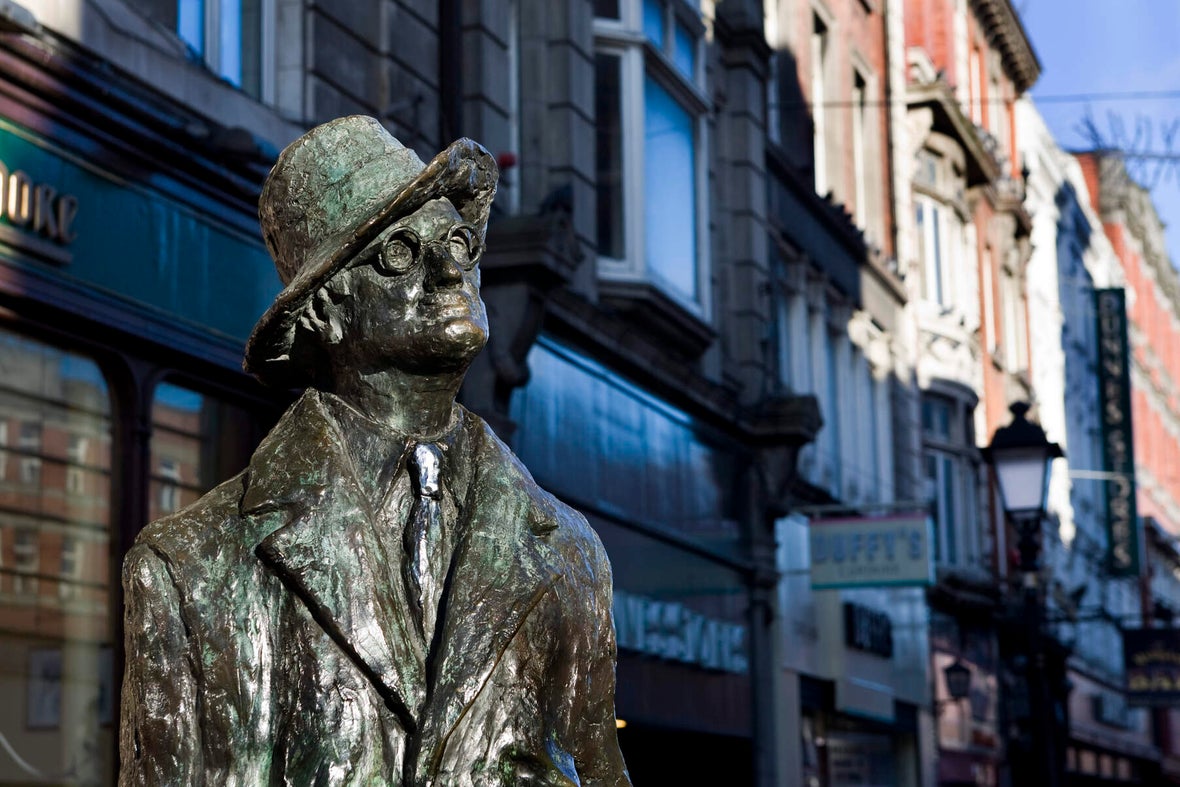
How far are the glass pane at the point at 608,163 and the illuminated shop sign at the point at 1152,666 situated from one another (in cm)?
2495

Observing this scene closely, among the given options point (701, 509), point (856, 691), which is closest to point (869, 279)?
point (856, 691)

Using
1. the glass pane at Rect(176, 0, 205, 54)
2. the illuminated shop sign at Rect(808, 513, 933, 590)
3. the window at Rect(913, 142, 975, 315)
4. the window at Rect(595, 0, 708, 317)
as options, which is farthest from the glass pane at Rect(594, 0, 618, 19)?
the window at Rect(913, 142, 975, 315)

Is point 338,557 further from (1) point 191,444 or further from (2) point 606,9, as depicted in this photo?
(2) point 606,9

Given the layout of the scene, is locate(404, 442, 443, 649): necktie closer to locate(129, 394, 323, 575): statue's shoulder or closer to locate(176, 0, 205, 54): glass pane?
locate(129, 394, 323, 575): statue's shoulder

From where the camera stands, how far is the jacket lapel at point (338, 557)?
8.74 feet

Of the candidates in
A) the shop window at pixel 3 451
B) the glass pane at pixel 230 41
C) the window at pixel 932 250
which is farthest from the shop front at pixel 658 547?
the window at pixel 932 250

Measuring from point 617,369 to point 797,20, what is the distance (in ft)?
32.4

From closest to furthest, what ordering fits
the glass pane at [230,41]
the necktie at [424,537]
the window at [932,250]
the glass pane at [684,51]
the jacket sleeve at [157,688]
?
the jacket sleeve at [157,688]
the necktie at [424,537]
the glass pane at [230,41]
the glass pane at [684,51]
the window at [932,250]

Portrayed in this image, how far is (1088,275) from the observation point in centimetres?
5147

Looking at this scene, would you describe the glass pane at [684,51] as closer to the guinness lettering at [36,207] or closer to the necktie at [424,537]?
the guinness lettering at [36,207]

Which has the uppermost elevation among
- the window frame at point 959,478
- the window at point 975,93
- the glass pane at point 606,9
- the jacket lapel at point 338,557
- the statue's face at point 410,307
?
the window at point 975,93

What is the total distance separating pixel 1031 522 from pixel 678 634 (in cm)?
464

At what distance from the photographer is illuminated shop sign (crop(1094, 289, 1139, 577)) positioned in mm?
45938

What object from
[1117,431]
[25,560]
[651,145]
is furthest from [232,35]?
[1117,431]
